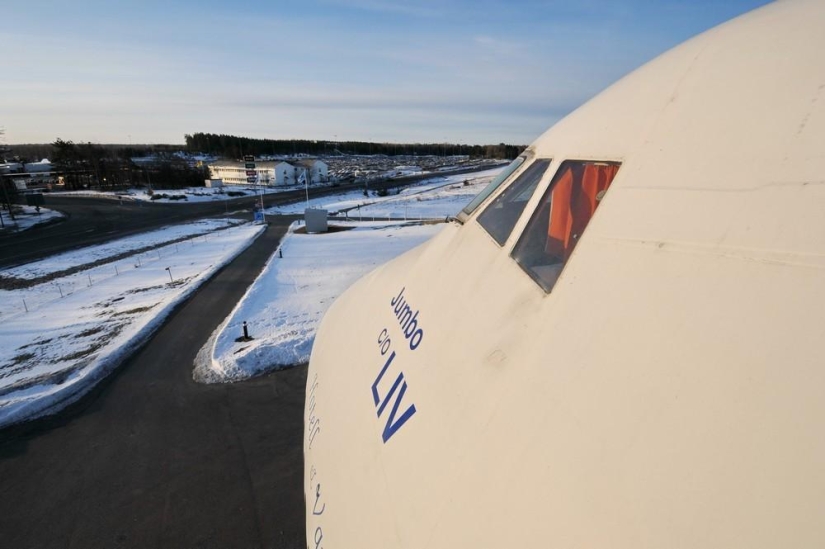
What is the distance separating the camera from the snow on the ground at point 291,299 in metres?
13.0

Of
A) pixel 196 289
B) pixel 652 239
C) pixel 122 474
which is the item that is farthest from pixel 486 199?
pixel 196 289

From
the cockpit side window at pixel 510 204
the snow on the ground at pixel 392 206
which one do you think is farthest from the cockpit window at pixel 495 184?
the snow on the ground at pixel 392 206

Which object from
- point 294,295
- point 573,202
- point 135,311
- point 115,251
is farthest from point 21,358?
point 115,251

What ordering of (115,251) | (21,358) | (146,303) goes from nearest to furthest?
(21,358) → (146,303) → (115,251)

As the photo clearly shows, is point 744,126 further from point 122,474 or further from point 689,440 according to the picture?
point 122,474

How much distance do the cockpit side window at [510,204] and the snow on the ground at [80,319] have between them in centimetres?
1305

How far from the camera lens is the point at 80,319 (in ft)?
58.9

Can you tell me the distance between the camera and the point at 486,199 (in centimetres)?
410

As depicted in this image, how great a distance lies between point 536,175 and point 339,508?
2.99 metres

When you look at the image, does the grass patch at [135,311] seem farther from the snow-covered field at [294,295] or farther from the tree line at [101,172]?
the tree line at [101,172]

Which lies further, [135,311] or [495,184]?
[135,311]

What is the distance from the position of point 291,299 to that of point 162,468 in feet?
36.0

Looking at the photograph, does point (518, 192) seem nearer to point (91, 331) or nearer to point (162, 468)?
point (162, 468)

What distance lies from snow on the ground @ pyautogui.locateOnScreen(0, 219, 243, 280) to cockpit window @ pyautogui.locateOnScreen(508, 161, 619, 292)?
26002mm
